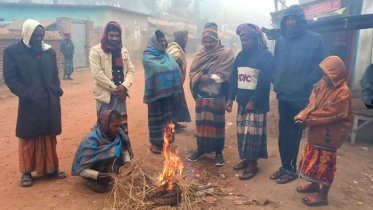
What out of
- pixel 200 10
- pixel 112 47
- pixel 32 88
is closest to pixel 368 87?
pixel 112 47

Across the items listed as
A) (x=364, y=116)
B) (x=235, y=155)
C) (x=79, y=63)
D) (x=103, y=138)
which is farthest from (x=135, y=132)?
(x=79, y=63)

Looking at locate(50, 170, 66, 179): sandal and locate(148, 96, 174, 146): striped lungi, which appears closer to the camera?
locate(50, 170, 66, 179): sandal

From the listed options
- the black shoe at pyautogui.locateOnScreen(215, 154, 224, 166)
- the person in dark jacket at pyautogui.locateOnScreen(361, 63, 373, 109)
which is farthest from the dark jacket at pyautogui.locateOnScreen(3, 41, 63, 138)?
the person in dark jacket at pyautogui.locateOnScreen(361, 63, 373, 109)

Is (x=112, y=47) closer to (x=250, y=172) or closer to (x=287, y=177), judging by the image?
(x=250, y=172)

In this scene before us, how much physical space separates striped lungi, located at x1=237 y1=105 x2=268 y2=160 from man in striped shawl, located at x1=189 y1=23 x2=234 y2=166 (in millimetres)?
407

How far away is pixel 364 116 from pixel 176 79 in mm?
3664

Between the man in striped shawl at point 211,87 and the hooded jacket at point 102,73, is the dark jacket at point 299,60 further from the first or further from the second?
the hooded jacket at point 102,73

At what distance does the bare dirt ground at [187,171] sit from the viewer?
3.60 m

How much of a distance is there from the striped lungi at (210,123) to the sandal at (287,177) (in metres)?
1.03

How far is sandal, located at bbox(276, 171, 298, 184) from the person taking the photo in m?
4.14

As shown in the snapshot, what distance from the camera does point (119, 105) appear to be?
4.71 metres

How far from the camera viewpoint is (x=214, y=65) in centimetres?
464

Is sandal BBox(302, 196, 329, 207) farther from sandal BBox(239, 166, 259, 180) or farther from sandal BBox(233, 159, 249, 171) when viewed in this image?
sandal BBox(233, 159, 249, 171)

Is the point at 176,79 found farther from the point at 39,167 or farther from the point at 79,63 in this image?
the point at 79,63
